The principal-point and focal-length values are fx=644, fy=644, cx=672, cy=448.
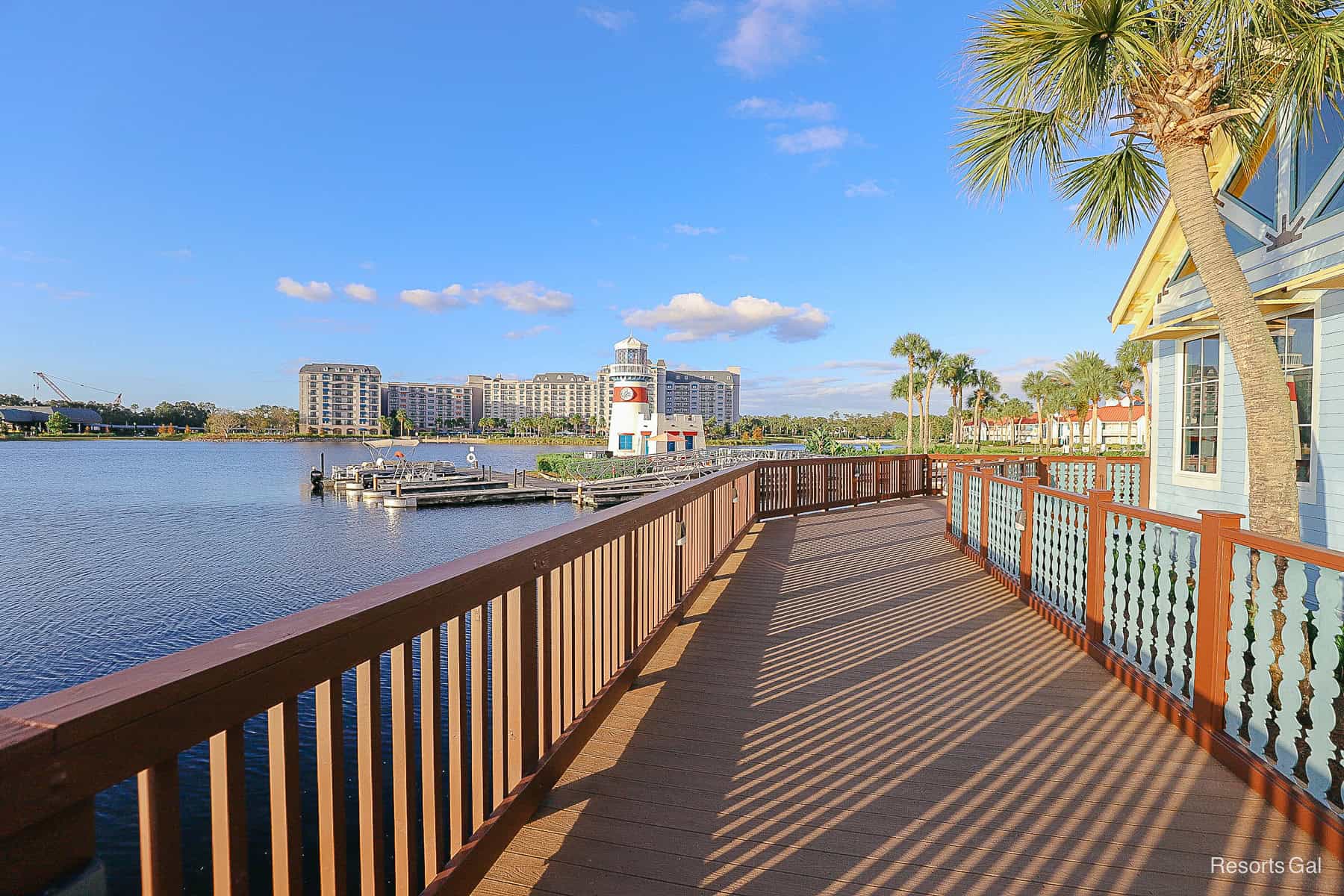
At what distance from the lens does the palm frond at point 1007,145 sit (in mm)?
6570

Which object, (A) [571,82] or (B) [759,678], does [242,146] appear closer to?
(A) [571,82]

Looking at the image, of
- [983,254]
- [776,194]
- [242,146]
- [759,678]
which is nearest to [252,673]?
[759,678]

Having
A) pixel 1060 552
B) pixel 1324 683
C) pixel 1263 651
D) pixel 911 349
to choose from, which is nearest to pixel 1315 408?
pixel 1060 552

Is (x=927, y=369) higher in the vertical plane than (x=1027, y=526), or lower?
higher

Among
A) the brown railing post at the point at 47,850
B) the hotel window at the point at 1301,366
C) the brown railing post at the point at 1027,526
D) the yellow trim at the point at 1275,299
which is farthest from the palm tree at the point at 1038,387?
the brown railing post at the point at 47,850

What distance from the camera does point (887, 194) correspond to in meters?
18.2

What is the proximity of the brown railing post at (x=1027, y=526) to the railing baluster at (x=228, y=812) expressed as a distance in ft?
17.4

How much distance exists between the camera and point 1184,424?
852cm

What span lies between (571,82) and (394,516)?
807 inches

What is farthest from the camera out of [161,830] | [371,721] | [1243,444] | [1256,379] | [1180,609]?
[1243,444]

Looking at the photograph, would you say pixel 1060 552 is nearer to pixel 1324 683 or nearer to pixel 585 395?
pixel 1324 683

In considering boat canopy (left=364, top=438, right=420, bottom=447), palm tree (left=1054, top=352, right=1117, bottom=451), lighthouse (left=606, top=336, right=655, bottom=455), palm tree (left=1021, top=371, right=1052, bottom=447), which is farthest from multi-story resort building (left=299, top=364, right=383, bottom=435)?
palm tree (left=1054, top=352, right=1117, bottom=451)

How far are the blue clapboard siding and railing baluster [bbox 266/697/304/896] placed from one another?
7.75m

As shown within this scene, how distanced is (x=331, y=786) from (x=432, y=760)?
459 millimetres
